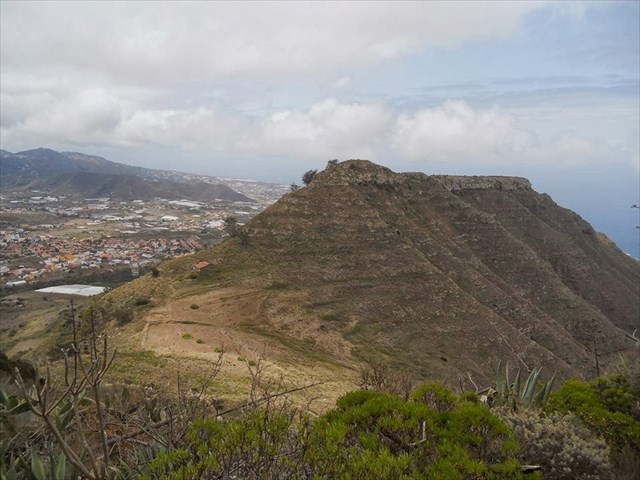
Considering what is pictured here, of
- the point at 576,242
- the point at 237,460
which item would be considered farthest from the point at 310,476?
the point at 576,242

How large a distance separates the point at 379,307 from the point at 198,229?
3912 inches

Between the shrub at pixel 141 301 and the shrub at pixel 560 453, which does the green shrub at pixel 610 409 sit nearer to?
the shrub at pixel 560 453

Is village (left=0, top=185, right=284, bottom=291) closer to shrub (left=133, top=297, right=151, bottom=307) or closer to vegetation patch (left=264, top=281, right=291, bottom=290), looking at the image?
shrub (left=133, top=297, right=151, bottom=307)

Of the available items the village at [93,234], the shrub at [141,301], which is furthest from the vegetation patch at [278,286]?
the village at [93,234]

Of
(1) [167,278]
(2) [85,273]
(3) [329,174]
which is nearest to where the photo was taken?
(1) [167,278]

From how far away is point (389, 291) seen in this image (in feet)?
119

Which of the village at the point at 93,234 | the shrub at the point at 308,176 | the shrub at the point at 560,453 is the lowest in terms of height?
the village at the point at 93,234

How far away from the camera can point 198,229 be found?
127250 mm

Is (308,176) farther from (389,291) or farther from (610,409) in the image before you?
(610,409)

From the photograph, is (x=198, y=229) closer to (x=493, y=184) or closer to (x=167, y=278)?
(x=493, y=184)

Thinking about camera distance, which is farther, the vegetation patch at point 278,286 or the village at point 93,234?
the village at point 93,234

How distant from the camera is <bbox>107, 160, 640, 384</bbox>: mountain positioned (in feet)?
97.2

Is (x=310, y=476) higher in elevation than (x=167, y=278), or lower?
higher

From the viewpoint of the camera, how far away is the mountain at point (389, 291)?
29.6 metres
